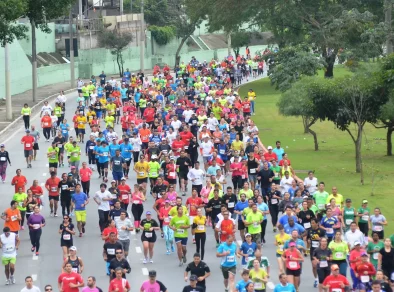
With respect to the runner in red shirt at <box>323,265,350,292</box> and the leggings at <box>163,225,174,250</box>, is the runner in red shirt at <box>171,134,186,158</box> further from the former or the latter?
the runner in red shirt at <box>323,265,350,292</box>

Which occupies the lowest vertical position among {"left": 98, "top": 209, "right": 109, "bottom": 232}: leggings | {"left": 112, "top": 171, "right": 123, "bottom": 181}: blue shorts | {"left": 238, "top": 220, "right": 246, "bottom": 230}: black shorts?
{"left": 112, "top": 171, "right": 123, "bottom": 181}: blue shorts

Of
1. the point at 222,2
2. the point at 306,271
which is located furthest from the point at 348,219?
the point at 222,2

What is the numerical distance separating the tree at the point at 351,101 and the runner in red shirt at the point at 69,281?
727 inches

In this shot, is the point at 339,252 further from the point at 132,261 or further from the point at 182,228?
the point at 132,261

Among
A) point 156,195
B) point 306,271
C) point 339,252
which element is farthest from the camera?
point 156,195

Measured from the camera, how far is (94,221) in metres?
27.2

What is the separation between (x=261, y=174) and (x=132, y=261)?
6.01 metres

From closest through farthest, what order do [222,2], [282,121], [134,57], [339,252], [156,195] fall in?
1. [339,252]
2. [156,195]
3. [282,121]
4. [222,2]
5. [134,57]

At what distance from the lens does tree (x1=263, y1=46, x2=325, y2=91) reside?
55.2 meters

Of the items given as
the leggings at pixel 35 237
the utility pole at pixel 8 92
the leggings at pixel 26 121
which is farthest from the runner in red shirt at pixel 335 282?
the utility pole at pixel 8 92

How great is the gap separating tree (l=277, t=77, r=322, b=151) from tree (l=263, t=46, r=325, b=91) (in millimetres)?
10536

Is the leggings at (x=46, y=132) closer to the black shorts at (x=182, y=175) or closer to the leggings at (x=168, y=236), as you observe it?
the black shorts at (x=182, y=175)

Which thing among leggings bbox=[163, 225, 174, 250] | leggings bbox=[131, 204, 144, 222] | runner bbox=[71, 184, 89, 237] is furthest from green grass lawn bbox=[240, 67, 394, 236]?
runner bbox=[71, 184, 89, 237]

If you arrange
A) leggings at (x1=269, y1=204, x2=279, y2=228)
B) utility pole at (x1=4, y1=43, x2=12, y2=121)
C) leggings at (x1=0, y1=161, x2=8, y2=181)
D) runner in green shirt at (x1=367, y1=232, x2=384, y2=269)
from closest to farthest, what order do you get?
1. runner in green shirt at (x1=367, y1=232, x2=384, y2=269)
2. leggings at (x1=269, y1=204, x2=279, y2=228)
3. leggings at (x1=0, y1=161, x2=8, y2=181)
4. utility pole at (x1=4, y1=43, x2=12, y2=121)
